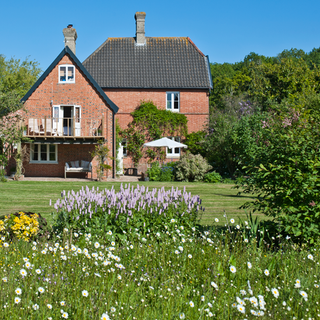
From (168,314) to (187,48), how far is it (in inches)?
1057

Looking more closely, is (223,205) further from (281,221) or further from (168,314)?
(168,314)

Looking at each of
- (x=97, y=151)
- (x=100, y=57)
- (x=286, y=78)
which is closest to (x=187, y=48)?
(x=100, y=57)

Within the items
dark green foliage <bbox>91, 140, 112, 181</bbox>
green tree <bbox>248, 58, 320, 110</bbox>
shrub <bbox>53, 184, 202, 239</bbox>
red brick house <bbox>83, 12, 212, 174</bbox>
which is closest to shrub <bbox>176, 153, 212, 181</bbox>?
dark green foliage <bbox>91, 140, 112, 181</bbox>

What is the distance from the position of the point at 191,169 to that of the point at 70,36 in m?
13.5

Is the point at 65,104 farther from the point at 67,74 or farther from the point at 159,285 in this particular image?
the point at 159,285

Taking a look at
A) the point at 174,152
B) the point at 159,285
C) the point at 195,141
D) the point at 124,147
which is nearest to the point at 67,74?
the point at 124,147

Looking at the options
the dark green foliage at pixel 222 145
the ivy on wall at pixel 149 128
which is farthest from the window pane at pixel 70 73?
the dark green foliage at pixel 222 145

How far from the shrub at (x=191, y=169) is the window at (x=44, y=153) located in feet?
26.1

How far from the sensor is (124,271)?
3709 mm

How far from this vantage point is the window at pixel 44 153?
73.6 feet

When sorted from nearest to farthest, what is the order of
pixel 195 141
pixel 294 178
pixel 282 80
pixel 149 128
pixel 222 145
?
pixel 294 178 → pixel 222 145 → pixel 195 141 → pixel 149 128 → pixel 282 80

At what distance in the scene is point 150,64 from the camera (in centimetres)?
2675

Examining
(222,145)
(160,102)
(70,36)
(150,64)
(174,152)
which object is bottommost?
(174,152)

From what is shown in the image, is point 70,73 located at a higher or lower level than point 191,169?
higher
